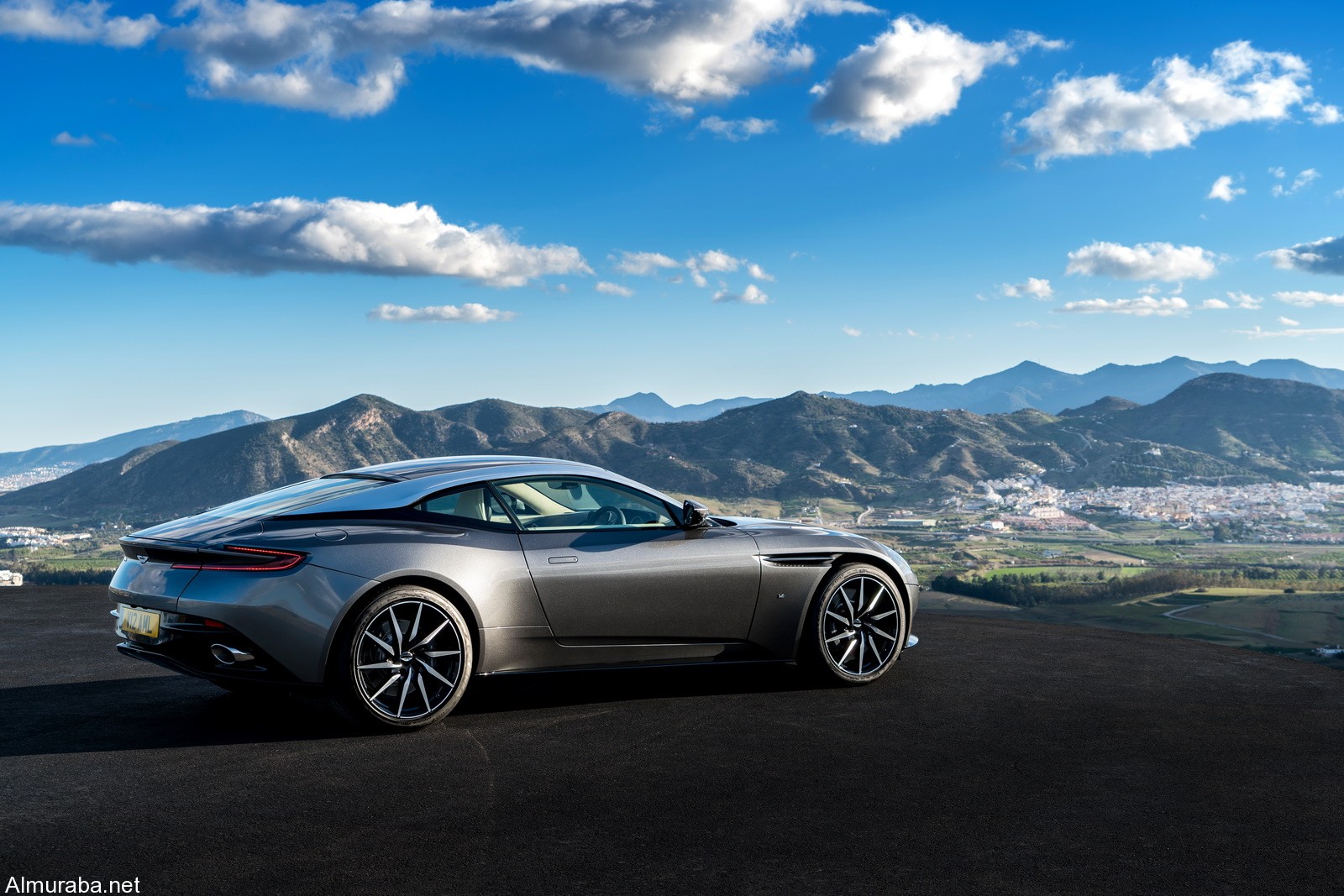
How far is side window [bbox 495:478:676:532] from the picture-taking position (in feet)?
19.6

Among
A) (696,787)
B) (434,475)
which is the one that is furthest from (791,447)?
(696,787)

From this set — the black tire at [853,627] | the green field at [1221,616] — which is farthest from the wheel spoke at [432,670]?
the green field at [1221,616]

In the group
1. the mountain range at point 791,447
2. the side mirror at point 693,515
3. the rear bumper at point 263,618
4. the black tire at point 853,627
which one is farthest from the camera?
the mountain range at point 791,447

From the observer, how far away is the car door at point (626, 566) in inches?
229

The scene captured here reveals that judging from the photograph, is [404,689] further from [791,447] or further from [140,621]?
[791,447]

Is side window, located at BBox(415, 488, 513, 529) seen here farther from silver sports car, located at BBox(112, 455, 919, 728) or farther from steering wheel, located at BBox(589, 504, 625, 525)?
steering wheel, located at BBox(589, 504, 625, 525)

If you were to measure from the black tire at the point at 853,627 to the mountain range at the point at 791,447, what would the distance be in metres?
53.9

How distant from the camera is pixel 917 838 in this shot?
3.85m

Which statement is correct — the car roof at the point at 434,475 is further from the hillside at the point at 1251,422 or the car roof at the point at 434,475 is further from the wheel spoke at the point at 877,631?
the hillside at the point at 1251,422

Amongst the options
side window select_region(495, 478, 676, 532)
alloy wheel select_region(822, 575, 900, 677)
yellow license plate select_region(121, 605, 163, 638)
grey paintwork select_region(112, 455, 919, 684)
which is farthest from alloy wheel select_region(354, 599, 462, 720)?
alloy wheel select_region(822, 575, 900, 677)

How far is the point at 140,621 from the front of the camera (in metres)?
5.41

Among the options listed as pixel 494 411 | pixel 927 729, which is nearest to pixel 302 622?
pixel 927 729

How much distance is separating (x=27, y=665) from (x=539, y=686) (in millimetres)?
3771

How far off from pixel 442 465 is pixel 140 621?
1.79 meters
